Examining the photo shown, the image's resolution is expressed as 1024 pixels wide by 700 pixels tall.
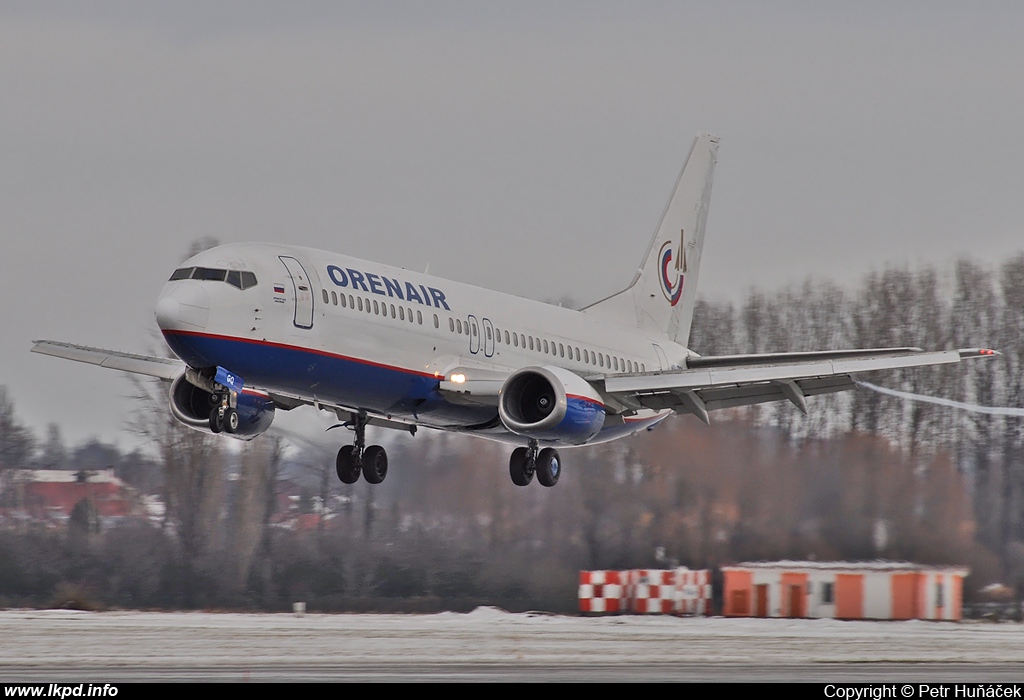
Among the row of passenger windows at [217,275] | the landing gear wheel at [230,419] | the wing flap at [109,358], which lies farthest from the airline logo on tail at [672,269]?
the row of passenger windows at [217,275]

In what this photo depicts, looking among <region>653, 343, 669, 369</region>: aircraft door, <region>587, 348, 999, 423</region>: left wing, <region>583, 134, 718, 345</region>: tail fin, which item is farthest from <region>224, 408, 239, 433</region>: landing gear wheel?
<region>653, 343, 669, 369</region>: aircraft door

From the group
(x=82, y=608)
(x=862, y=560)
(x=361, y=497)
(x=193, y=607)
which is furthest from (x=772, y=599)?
(x=82, y=608)

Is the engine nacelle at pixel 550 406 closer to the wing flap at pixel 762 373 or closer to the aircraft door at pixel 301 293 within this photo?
the wing flap at pixel 762 373

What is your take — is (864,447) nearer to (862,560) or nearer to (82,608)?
(862,560)

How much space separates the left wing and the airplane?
0.14 ft

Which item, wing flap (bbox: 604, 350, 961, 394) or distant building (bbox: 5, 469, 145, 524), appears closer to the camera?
wing flap (bbox: 604, 350, 961, 394)

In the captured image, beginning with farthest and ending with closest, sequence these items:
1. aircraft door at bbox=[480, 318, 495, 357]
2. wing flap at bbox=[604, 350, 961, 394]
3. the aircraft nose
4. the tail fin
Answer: the tail fin < aircraft door at bbox=[480, 318, 495, 357] < wing flap at bbox=[604, 350, 961, 394] < the aircraft nose

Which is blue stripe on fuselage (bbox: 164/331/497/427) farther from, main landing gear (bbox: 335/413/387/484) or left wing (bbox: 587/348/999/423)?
left wing (bbox: 587/348/999/423)

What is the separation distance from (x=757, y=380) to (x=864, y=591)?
10.8 metres

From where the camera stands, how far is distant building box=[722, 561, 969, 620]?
125 ft

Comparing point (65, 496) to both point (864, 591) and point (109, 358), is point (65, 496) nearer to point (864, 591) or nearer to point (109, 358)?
point (109, 358)

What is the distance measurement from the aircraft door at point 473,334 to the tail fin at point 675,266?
7106 millimetres

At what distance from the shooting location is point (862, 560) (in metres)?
38.2
